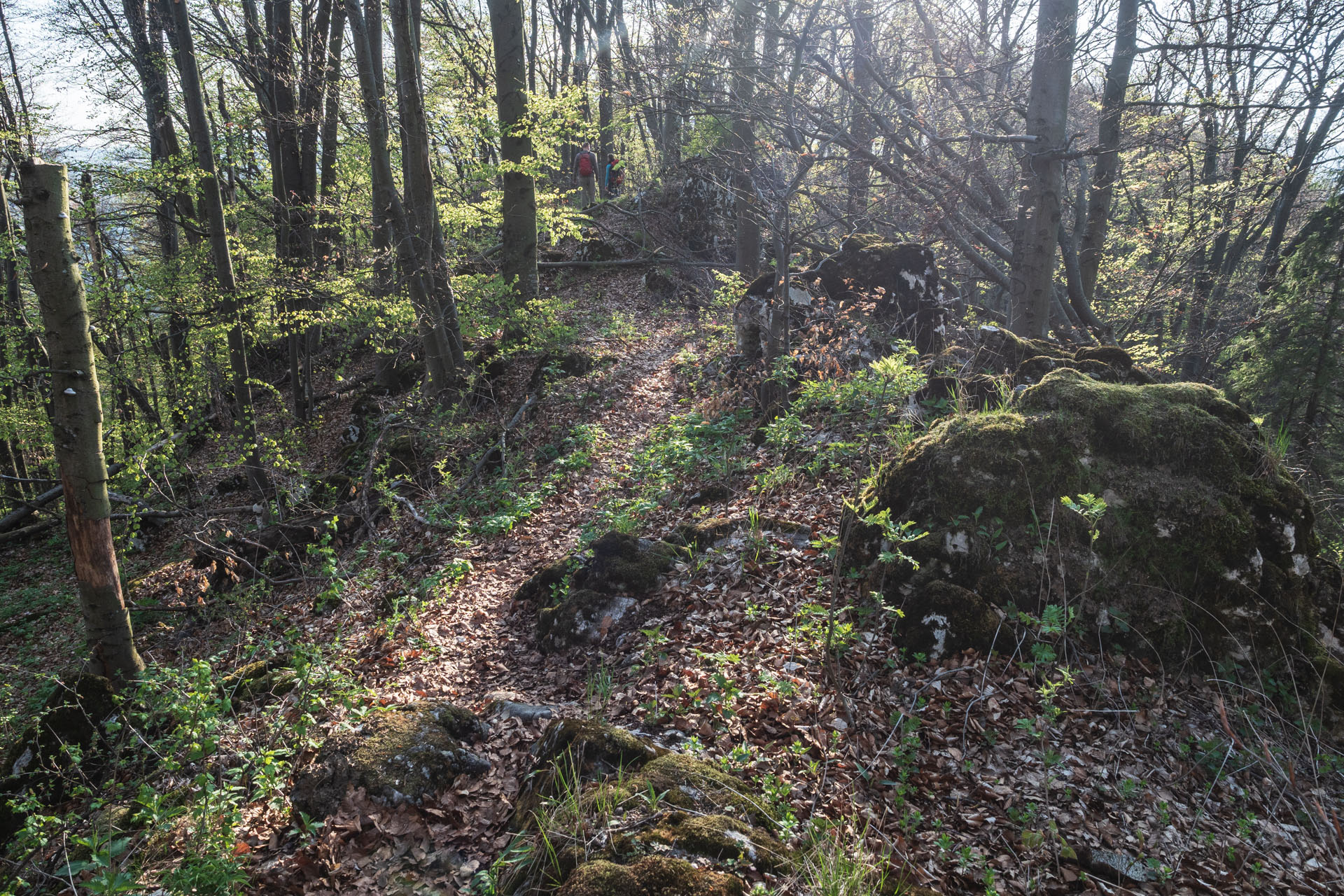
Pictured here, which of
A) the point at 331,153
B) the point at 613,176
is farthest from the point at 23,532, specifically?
the point at 613,176

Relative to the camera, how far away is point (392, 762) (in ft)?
11.7

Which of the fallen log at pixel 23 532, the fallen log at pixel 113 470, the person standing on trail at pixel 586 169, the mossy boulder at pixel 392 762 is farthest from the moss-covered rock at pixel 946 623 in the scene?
the person standing on trail at pixel 586 169

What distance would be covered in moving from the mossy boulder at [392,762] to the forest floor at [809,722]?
0.10 meters

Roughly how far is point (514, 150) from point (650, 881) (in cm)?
1279

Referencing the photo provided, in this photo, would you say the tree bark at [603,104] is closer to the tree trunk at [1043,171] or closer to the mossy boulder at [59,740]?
the tree trunk at [1043,171]

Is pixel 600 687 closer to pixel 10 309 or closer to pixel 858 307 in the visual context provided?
pixel 858 307

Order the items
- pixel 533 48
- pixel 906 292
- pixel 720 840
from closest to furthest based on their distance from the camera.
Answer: pixel 720 840
pixel 906 292
pixel 533 48

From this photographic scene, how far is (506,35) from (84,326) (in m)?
10.2

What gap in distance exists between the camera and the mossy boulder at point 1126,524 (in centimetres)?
404

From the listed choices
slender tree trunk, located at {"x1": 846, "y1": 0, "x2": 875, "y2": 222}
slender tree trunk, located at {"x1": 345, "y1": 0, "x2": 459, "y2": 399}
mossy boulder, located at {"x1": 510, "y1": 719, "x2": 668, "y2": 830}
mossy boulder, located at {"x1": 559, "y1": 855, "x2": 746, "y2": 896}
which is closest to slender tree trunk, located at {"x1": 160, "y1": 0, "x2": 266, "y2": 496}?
slender tree trunk, located at {"x1": 345, "y1": 0, "x2": 459, "y2": 399}

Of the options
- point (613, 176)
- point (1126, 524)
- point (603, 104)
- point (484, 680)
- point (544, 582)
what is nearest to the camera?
point (1126, 524)

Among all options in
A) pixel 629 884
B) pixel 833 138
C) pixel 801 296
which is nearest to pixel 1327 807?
pixel 629 884

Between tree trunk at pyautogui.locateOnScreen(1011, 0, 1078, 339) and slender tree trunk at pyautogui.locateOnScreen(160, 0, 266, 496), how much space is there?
1050 centimetres

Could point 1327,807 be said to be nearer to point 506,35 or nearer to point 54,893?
point 54,893
